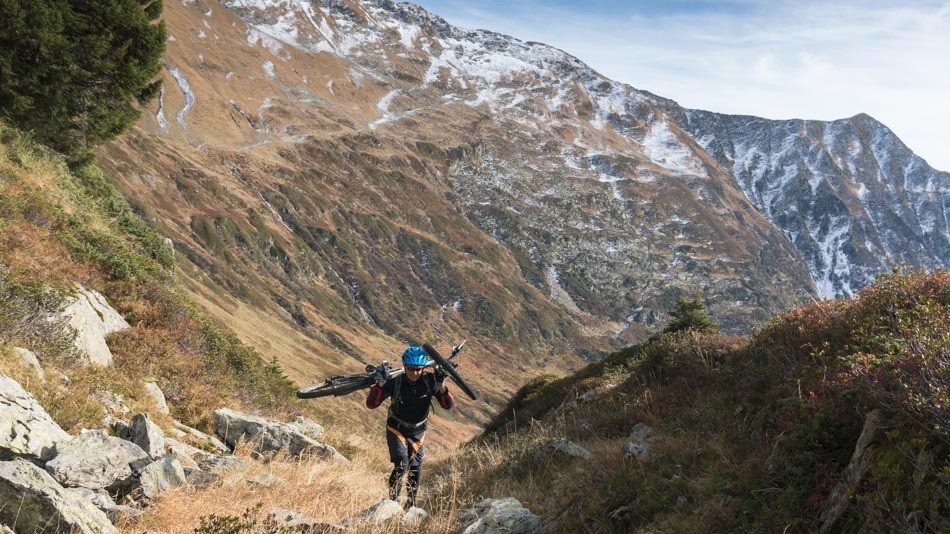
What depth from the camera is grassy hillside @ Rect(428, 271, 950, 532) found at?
3.76 metres

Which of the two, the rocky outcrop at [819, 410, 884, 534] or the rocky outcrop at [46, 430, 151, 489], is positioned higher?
the rocky outcrop at [819, 410, 884, 534]

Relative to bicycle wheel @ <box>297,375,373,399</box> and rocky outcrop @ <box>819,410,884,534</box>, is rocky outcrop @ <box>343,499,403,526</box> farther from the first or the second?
rocky outcrop @ <box>819,410,884,534</box>

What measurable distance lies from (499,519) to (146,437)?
4044mm

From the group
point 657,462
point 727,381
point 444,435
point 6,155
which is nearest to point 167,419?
point 657,462

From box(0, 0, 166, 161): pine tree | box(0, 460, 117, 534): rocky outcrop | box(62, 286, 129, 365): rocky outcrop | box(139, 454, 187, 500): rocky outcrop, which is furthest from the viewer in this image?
box(0, 0, 166, 161): pine tree

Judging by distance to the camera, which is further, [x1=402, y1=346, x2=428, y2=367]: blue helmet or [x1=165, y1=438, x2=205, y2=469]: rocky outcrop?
[x1=402, y1=346, x2=428, y2=367]: blue helmet

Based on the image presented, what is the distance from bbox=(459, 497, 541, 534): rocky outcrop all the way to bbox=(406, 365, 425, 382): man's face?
2.39 m

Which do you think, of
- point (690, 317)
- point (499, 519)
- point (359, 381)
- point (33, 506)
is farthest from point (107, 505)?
point (690, 317)

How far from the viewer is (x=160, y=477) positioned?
5.39m

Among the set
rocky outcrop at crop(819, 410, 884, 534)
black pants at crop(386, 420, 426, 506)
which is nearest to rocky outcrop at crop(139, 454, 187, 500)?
black pants at crop(386, 420, 426, 506)

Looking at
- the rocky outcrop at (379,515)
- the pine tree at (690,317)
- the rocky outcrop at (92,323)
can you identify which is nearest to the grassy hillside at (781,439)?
the rocky outcrop at (379,515)

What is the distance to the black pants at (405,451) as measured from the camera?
25.1ft

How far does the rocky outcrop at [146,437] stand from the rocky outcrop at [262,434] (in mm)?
2527

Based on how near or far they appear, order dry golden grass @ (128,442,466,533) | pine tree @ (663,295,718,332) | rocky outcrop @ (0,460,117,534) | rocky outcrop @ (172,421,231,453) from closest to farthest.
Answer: rocky outcrop @ (0,460,117,534) < dry golden grass @ (128,442,466,533) < rocky outcrop @ (172,421,231,453) < pine tree @ (663,295,718,332)
